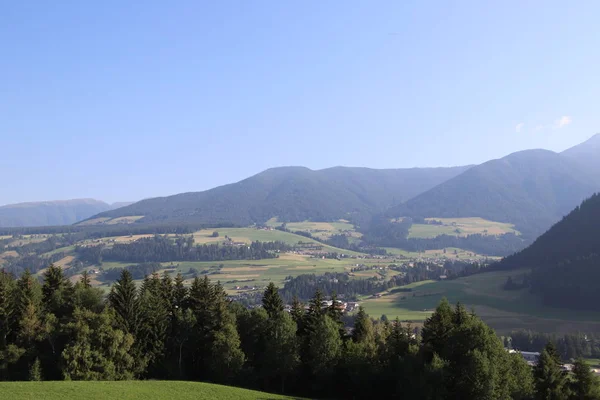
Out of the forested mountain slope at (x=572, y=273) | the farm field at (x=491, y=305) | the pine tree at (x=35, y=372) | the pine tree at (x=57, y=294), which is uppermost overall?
the pine tree at (x=57, y=294)

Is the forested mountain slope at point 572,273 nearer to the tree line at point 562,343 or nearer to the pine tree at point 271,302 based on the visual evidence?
the tree line at point 562,343

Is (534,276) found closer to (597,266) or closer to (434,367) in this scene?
(597,266)

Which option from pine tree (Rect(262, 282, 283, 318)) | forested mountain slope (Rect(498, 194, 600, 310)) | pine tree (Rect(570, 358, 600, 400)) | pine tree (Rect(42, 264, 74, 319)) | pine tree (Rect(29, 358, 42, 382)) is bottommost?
forested mountain slope (Rect(498, 194, 600, 310))

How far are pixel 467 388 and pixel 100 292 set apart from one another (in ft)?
120

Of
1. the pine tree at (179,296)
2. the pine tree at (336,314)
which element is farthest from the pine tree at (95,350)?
the pine tree at (336,314)

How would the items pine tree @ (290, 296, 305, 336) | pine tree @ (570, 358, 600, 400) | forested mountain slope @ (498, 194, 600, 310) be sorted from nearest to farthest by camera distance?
pine tree @ (570, 358, 600, 400) < pine tree @ (290, 296, 305, 336) < forested mountain slope @ (498, 194, 600, 310)

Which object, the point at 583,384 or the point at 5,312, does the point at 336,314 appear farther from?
the point at 5,312

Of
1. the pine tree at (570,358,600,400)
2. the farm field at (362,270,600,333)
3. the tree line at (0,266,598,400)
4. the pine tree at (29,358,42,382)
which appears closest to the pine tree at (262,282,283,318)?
the tree line at (0,266,598,400)

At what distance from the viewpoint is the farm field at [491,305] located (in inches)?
4911

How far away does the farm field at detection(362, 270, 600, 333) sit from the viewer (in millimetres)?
124750

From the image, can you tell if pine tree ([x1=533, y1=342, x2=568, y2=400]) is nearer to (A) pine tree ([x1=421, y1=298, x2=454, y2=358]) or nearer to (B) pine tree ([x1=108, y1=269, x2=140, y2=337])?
(A) pine tree ([x1=421, y1=298, x2=454, y2=358])

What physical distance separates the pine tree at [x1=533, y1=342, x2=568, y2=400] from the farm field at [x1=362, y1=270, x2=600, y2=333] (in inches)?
3343

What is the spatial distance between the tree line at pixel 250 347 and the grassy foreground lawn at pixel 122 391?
4.40 metres

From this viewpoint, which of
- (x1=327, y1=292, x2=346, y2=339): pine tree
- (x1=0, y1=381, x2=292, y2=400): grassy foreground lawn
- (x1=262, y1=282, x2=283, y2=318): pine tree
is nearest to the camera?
(x1=0, y1=381, x2=292, y2=400): grassy foreground lawn
